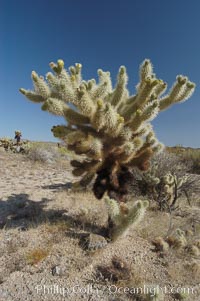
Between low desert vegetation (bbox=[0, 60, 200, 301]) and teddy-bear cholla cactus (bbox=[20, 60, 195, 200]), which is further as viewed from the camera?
teddy-bear cholla cactus (bbox=[20, 60, 195, 200])

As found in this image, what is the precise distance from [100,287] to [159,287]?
66 centimetres

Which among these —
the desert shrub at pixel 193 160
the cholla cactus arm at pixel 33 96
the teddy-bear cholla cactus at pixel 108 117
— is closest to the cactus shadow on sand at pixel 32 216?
the teddy-bear cholla cactus at pixel 108 117

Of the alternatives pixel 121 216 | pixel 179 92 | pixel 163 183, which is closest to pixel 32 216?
pixel 121 216

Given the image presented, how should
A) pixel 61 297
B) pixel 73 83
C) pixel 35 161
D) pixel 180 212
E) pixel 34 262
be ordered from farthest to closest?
pixel 35 161 < pixel 180 212 < pixel 73 83 < pixel 34 262 < pixel 61 297

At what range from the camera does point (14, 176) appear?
7598 millimetres

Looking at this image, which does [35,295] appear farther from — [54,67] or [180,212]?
[180,212]

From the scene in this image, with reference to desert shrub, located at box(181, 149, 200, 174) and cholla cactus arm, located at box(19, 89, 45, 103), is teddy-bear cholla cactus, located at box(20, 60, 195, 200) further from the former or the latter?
desert shrub, located at box(181, 149, 200, 174)

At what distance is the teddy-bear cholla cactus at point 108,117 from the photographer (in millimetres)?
3559

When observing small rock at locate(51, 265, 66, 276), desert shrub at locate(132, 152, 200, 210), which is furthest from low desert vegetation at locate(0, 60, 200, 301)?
desert shrub at locate(132, 152, 200, 210)

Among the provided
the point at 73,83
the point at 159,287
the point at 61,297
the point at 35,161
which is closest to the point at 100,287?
the point at 61,297

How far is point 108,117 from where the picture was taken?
344 centimetres

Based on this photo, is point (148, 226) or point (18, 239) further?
point (148, 226)

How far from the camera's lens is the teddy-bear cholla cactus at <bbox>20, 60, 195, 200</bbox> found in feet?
11.7

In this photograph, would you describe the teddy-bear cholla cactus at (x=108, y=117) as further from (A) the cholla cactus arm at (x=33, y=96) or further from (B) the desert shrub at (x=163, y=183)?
(B) the desert shrub at (x=163, y=183)
